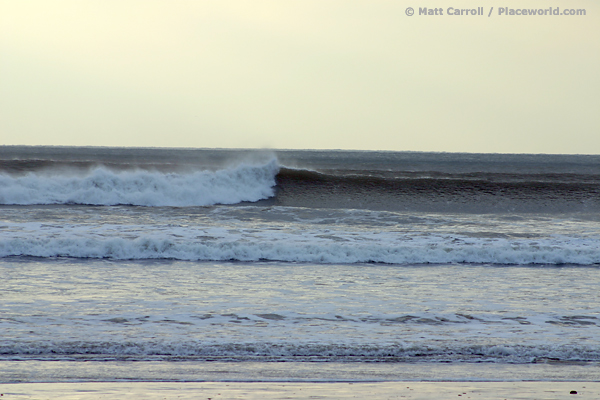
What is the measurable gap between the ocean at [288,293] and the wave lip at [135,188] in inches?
6.5

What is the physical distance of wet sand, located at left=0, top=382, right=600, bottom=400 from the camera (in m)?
3.23

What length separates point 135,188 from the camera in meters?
16.5

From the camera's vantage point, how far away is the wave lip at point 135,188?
50.6ft

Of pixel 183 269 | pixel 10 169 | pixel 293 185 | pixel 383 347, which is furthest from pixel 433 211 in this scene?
pixel 10 169

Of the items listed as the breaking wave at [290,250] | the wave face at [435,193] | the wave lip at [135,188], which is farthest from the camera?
the wave face at [435,193]

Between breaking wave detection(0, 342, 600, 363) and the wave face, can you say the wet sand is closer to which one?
breaking wave detection(0, 342, 600, 363)

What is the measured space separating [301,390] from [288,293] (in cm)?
289

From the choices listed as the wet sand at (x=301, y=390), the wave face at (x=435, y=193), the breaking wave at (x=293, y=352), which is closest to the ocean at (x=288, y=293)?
the breaking wave at (x=293, y=352)

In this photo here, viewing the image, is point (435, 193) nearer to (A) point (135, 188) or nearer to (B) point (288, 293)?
(A) point (135, 188)

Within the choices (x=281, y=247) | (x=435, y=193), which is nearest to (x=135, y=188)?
(x=281, y=247)

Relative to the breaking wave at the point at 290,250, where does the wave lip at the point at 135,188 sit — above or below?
above

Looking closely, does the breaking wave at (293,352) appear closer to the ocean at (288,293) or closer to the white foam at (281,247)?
the ocean at (288,293)

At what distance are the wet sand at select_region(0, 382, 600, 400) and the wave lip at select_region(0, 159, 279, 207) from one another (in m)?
12.6

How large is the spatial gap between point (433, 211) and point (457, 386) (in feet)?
41.7
